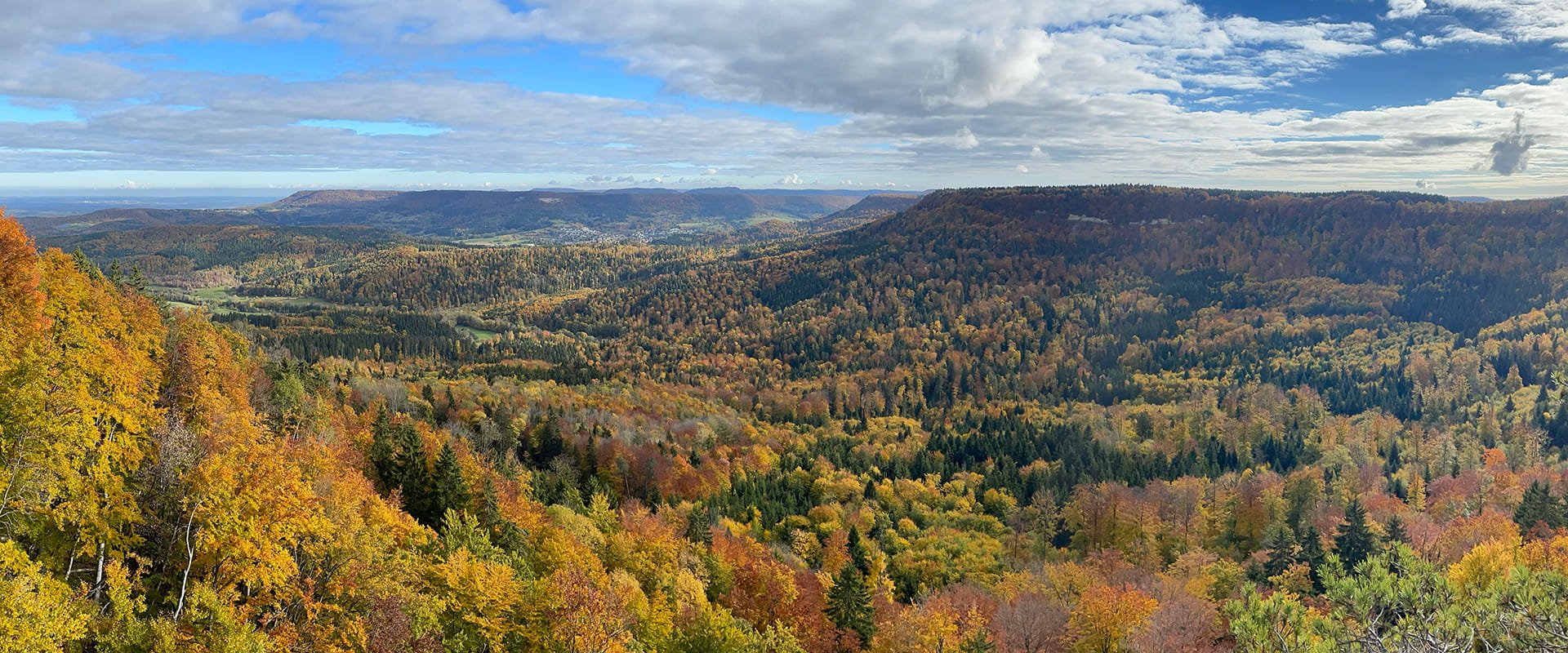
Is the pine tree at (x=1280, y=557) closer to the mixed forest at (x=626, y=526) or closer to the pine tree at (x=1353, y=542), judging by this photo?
the mixed forest at (x=626, y=526)

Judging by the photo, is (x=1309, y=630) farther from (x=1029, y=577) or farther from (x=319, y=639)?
(x=1029, y=577)

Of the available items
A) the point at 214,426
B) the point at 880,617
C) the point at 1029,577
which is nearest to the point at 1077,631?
the point at 880,617

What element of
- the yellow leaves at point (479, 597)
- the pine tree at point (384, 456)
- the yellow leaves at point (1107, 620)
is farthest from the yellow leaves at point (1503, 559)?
the pine tree at point (384, 456)

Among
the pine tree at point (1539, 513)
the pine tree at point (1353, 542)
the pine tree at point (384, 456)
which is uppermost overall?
the pine tree at point (384, 456)

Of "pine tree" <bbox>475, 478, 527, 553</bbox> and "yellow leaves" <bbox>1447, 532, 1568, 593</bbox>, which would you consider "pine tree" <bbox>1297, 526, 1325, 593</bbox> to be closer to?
"yellow leaves" <bbox>1447, 532, 1568, 593</bbox>

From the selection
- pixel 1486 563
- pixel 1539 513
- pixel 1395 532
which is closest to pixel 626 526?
pixel 1486 563

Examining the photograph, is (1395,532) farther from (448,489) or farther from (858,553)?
(448,489)

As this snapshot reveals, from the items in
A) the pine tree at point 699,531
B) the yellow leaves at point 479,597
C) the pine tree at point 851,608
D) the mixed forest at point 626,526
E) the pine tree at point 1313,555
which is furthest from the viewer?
the pine tree at point 699,531
